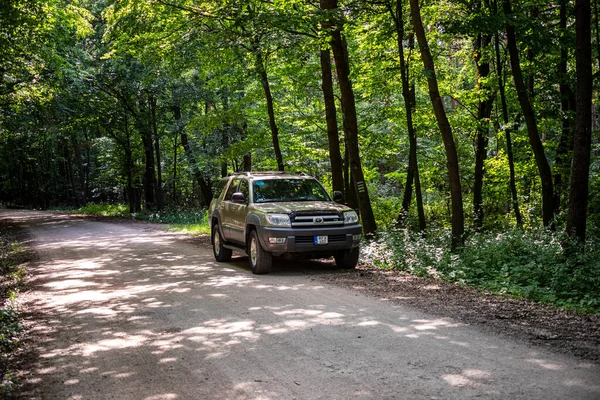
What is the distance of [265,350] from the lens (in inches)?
220

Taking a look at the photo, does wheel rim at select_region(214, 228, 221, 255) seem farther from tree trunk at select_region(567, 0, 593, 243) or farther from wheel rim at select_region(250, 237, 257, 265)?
tree trunk at select_region(567, 0, 593, 243)

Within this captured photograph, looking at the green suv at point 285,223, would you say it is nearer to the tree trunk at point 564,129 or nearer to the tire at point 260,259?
the tire at point 260,259

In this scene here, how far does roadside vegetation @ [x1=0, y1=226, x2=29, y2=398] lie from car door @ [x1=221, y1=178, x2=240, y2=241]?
4455mm

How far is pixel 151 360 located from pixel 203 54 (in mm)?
13794

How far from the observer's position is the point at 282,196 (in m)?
12.0

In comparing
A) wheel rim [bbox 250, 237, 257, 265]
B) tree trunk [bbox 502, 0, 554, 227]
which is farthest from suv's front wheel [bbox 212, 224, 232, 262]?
tree trunk [bbox 502, 0, 554, 227]

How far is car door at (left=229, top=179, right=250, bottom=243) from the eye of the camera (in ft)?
38.5

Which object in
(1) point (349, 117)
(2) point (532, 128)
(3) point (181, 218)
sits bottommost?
(3) point (181, 218)

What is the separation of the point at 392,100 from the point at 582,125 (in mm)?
13776

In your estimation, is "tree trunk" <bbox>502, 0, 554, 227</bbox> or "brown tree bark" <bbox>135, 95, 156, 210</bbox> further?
"brown tree bark" <bbox>135, 95, 156, 210</bbox>

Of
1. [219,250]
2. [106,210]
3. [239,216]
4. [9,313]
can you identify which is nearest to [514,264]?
[239,216]

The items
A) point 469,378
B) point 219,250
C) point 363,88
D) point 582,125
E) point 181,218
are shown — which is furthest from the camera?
point 181,218

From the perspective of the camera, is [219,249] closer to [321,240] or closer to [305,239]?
[305,239]

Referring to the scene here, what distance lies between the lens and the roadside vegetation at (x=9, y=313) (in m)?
5.20
